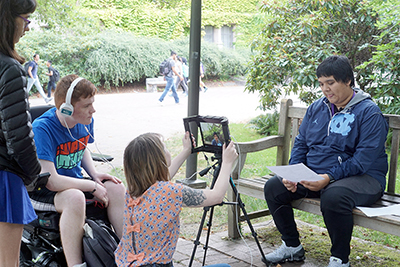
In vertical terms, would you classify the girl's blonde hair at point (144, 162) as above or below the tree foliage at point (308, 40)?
below

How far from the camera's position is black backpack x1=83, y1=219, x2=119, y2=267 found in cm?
244

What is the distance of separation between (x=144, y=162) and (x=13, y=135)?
66 cm

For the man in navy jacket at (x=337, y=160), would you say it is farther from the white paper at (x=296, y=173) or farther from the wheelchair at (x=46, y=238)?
the wheelchair at (x=46, y=238)

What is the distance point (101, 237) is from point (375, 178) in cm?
195

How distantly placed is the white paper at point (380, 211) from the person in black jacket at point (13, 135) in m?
2.06

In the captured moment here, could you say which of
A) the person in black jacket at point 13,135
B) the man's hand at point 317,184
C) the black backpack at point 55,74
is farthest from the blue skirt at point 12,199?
the black backpack at point 55,74

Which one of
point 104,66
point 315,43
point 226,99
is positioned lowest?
point 226,99

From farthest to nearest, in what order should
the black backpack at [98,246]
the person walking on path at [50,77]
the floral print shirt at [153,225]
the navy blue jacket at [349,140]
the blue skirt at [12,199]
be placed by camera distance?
1. the person walking on path at [50,77]
2. the navy blue jacket at [349,140]
3. the black backpack at [98,246]
4. the blue skirt at [12,199]
5. the floral print shirt at [153,225]

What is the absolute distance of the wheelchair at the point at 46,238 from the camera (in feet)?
8.60

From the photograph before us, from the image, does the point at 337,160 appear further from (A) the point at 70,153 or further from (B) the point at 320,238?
(A) the point at 70,153

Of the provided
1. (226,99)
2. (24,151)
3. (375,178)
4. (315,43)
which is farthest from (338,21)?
(226,99)

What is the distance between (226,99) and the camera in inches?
617

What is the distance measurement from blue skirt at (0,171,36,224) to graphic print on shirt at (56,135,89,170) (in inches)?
22.1

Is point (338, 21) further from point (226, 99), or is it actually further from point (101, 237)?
point (226, 99)
